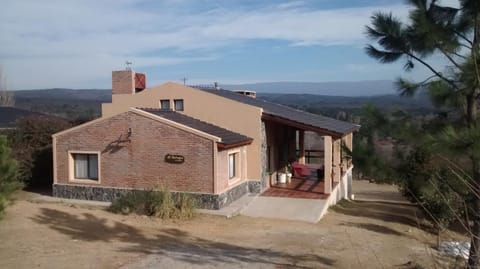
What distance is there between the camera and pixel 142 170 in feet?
57.9

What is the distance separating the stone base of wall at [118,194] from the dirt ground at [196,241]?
117 centimetres

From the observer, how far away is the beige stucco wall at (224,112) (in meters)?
19.8

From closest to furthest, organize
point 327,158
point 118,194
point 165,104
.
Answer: point 118,194 → point 327,158 → point 165,104

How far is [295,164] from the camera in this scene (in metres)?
25.0

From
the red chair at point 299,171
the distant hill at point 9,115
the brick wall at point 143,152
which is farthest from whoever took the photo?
the distant hill at point 9,115

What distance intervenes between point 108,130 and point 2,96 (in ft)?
171

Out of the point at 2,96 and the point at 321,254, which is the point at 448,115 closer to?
the point at 321,254

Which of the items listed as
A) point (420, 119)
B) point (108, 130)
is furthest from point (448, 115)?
point (108, 130)

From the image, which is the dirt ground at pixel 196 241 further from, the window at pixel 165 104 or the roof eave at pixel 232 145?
the window at pixel 165 104

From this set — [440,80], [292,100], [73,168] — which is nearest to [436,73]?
[440,80]

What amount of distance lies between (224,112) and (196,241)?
8.46m

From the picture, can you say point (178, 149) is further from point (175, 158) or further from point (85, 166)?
point (85, 166)

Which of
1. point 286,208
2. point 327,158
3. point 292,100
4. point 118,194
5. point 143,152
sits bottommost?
point 286,208

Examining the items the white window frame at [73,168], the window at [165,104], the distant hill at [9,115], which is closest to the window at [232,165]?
the window at [165,104]
